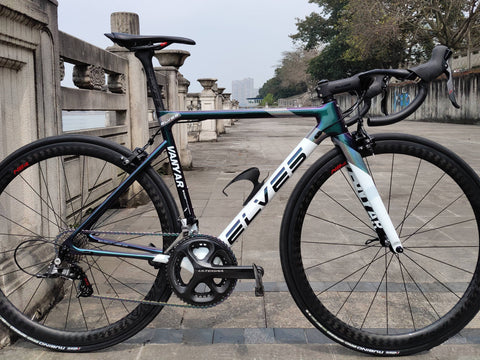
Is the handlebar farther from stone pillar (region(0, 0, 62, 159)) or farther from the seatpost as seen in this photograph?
stone pillar (region(0, 0, 62, 159))

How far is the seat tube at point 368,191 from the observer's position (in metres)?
2.29

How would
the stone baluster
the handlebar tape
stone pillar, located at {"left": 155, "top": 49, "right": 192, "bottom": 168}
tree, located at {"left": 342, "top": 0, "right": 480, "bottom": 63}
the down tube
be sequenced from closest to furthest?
1. the handlebar tape
2. the down tube
3. stone pillar, located at {"left": 155, "top": 49, "right": 192, "bottom": 168}
4. the stone baluster
5. tree, located at {"left": 342, "top": 0, "right": 480, "bottom": 63}

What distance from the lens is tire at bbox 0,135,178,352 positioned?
2.34 metres

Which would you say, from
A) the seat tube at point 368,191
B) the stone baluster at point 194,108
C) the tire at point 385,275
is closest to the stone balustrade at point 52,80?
the tire at point 385,275

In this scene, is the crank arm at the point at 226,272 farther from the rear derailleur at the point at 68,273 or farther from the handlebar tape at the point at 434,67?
the handlebar tape at the point at 434,67

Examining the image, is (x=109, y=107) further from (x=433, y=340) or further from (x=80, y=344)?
(x=433, y=340)

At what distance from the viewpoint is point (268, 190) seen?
91.8 inches

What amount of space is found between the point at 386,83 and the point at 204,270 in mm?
1158

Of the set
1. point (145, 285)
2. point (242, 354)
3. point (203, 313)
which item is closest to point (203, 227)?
point (145, 285)

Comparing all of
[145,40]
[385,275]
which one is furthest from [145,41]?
[385,275]

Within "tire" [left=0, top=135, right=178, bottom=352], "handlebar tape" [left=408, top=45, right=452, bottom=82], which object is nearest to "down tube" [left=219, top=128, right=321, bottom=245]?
"tire" [left=0, top=135, right=178, bottom=352]

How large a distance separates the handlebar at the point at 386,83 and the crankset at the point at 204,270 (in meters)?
A: 0.81

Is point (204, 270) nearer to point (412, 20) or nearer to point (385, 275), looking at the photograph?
point (385, 275)

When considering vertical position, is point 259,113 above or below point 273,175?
above
